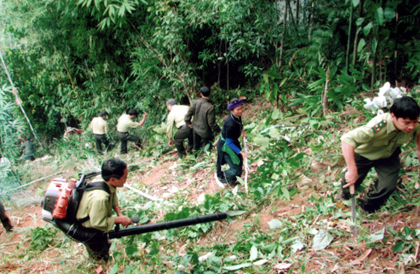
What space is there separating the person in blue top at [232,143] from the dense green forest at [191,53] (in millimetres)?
1597

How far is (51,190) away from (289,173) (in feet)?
9.33

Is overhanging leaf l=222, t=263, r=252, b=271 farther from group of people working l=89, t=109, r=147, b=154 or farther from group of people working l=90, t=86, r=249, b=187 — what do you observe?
group of people working l=89, t=109, r=147, b=154

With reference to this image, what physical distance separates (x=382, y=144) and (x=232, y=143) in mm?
1948

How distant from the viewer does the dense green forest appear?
4.52 m

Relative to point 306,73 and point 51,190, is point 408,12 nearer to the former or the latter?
point 306,73

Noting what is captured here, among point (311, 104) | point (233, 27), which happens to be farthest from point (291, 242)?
point (233, 27)

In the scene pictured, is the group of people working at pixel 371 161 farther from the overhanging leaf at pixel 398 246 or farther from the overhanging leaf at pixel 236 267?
the overhanging leaf at pixel 236 267

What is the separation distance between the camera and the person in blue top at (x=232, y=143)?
3879 millimetres

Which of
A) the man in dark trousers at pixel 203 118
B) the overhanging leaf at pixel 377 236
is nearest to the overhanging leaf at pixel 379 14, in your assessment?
the overhanging leaf at pixel 377 236

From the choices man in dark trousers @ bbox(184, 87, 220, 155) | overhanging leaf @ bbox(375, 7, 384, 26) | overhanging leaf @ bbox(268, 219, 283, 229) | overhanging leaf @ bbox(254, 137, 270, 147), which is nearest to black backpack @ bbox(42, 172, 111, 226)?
overhanging leaf @ bbox(268, 219, 283, 229)

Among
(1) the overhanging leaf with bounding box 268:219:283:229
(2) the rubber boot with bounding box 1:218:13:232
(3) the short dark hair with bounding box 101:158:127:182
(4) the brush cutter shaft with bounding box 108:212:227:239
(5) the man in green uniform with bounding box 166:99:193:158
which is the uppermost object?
(3) the short dark hair with bounding box 101:158:127:182

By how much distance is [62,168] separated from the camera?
7395mm

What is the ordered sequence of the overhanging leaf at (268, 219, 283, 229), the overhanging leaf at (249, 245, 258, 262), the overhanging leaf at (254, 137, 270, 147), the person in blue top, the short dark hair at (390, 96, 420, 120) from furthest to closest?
1. the overhanging leaf at (254, 137, 270, 147)
2. the person in blue top
3. the overhanging leaf at (268, 219, 283, 229)
4. the overhanging leaf at (249, 245, 258, 262)
5. the short dark hair at (390, 96, 420, 120)

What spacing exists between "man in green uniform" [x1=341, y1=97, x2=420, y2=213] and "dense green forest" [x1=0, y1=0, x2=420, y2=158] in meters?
1.56
